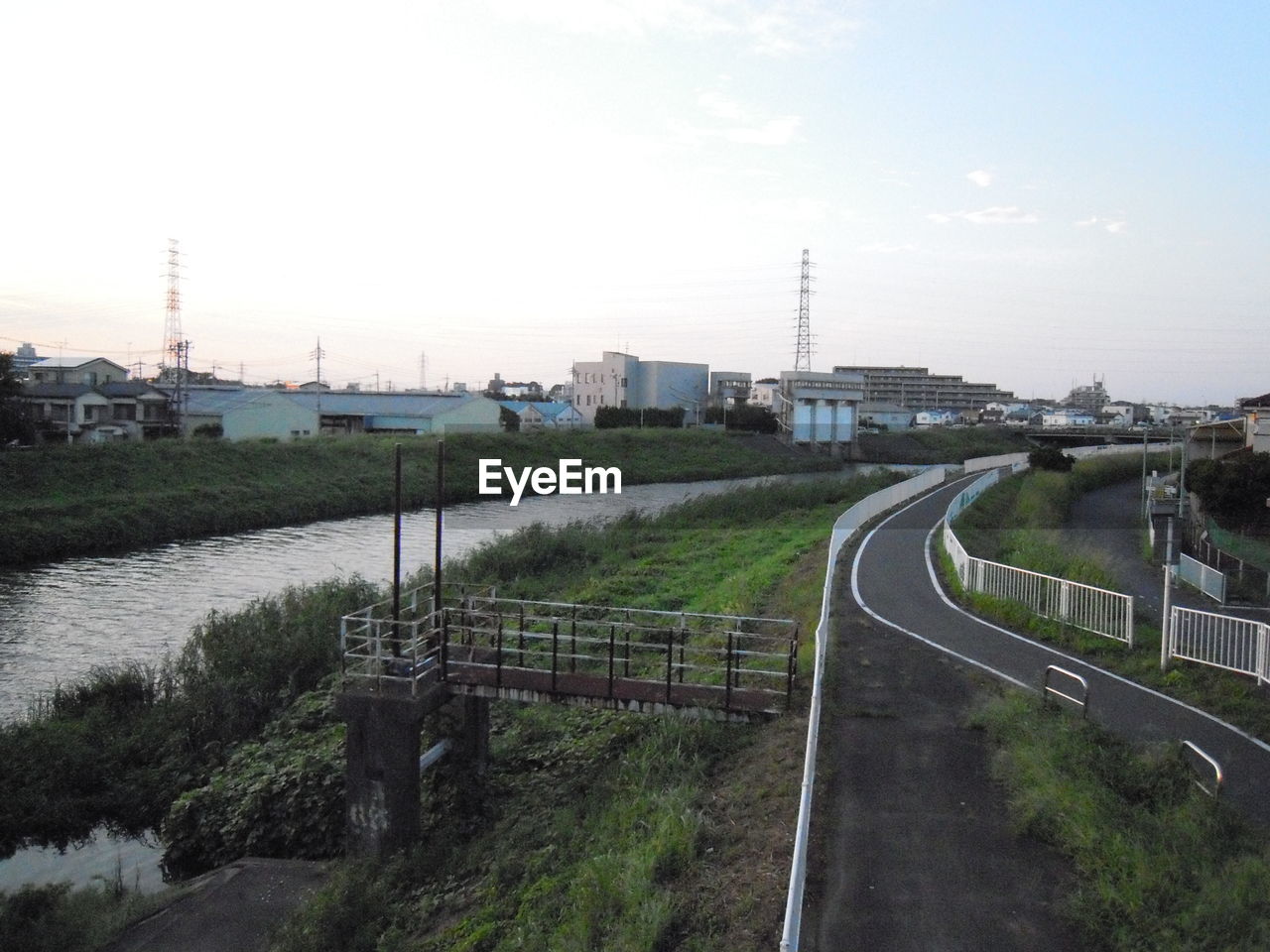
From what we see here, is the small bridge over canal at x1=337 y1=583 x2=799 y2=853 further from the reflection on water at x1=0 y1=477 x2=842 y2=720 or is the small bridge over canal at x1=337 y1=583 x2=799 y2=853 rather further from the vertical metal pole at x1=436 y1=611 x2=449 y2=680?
the reflection on water at x1=0 y1=477 x2=842 y2=720

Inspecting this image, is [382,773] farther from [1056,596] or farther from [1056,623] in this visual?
[1056,596]

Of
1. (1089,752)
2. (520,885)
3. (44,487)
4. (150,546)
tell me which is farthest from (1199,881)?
(44,487)

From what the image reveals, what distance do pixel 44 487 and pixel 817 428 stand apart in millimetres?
51074

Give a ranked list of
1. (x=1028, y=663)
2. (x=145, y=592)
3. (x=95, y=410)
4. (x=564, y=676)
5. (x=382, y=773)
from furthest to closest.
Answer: (x=95, y=410) → (x=145, y=592) → (x=1028, y=663) → (x=564, y=676) → (x=382, y=773)

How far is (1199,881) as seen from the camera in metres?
6.16

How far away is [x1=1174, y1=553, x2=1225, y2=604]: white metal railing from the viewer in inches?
741

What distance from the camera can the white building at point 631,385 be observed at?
283ft

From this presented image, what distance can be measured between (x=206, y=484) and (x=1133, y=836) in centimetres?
3857

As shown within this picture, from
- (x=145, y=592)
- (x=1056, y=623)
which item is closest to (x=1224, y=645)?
(x=1056, y=623)

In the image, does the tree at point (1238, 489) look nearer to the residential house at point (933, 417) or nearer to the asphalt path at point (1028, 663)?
the asphalt path at point (1028, 663)

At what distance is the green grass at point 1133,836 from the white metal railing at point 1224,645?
8.83ft

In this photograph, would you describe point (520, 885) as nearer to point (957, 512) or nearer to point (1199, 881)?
point (1199, 881)

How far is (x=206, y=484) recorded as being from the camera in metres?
39.1

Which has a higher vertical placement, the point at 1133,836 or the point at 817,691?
the point at 817,691
